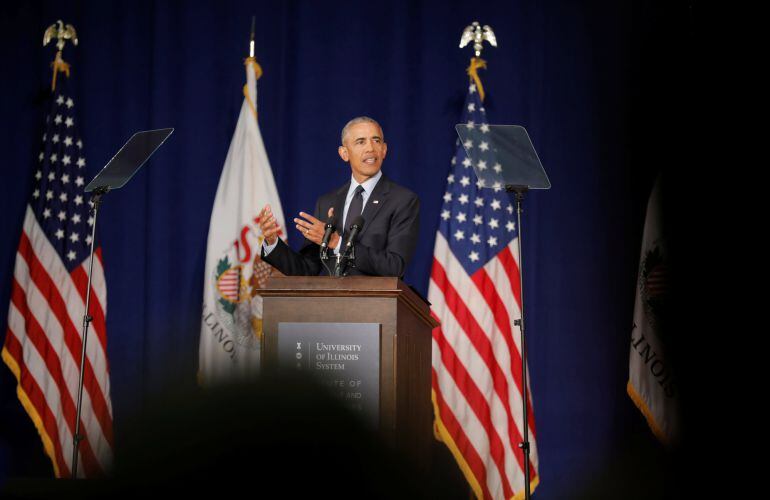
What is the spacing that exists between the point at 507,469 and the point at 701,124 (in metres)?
3.56

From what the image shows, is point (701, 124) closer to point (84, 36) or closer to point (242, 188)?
point (242, 188)

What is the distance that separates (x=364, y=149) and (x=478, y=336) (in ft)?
5.18

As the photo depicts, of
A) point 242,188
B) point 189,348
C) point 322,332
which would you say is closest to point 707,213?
point 322,332

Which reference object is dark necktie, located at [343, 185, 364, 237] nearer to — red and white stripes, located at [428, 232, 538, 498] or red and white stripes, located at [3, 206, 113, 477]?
red and white stripes, located at [428, 232, 538, 498]

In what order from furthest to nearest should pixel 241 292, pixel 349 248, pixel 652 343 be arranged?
pixel 241 292 < pixel 652 343 < pixel 349 248

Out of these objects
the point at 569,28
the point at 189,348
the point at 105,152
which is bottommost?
the point at 189,348

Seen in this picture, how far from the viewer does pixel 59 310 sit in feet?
17.5

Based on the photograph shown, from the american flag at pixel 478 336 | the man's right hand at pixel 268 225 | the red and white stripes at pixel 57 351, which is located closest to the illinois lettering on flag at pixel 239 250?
the red and white stripes at pixel 57 351

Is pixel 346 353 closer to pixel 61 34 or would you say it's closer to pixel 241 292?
pixel 241 292

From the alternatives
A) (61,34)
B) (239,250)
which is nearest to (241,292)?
(239,250)

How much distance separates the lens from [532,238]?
5441 mm

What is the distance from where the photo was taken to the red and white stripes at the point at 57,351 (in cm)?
520

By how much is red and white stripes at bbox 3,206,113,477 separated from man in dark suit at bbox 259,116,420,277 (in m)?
2.15

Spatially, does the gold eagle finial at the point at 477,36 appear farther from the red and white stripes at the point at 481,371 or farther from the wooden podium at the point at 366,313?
the wooden podium at the point at 366,313
